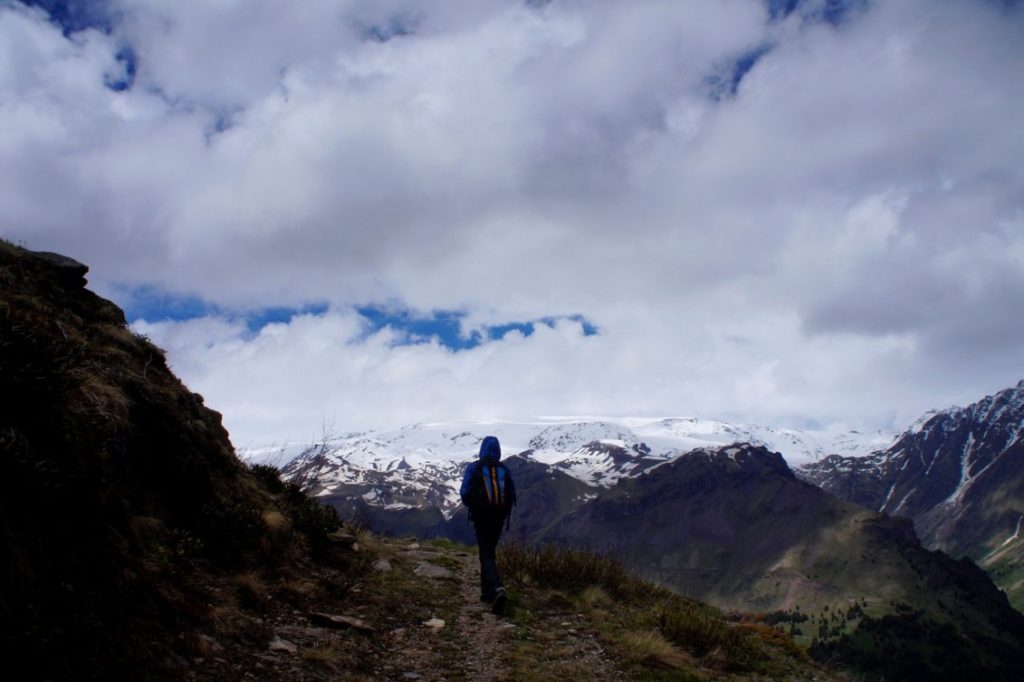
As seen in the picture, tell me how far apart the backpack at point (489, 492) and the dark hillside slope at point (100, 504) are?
3.35 metres

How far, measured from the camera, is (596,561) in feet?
52.2

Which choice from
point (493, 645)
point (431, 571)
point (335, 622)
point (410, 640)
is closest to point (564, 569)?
point (431, 571)

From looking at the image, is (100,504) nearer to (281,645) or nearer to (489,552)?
(281,645)

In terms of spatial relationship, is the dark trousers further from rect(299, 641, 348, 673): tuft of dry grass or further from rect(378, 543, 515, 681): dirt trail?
rect(299, 641, 348, 673): tuft of dry grass

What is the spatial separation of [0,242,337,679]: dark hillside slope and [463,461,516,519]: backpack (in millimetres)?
3351

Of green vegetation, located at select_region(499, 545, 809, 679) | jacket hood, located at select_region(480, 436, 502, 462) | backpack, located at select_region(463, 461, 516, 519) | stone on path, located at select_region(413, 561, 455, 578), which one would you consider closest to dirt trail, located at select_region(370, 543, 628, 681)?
green vegetation, located at select_region(499, 545, 809, 679)

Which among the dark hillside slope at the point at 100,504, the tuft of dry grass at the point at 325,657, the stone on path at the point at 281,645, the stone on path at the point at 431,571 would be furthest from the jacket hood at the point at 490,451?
the stone on path at the point at 281,645

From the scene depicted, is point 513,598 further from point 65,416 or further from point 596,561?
point 65,416

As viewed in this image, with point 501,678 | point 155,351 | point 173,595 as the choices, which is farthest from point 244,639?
point 155,351

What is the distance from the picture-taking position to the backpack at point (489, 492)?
510 inches

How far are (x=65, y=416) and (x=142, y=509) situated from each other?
197cm

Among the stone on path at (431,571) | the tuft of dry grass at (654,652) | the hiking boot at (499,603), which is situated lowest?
the tuft of dry grass at (654,652)

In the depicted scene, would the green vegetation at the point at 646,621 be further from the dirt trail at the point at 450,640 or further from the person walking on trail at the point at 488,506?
the dirt trail at the point at 450,640

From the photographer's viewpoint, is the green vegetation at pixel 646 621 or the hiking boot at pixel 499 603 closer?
the green vegetation at pixel 646 621
